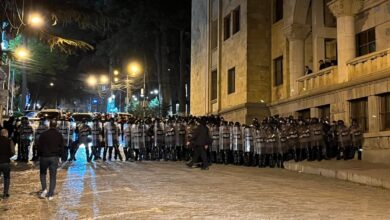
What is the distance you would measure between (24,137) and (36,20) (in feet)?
15.6

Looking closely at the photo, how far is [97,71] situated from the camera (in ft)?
216

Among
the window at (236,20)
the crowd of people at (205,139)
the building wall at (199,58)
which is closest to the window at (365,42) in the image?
the crowd of people at (205,139)

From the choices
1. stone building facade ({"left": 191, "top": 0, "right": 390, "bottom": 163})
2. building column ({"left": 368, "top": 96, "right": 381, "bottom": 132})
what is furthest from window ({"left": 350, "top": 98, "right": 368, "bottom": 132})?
building column ({"left": 368, "top": 96, "right": 381, "bottom": 132})

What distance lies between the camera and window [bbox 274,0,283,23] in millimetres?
28656

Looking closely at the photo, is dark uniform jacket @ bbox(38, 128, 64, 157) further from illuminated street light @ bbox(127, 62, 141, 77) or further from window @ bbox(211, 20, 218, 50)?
illuminated street light @ bbox(127, 62, 141, 77)

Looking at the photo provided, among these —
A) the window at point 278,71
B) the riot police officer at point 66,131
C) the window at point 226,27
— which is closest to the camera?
the riot police officer at point 66,131

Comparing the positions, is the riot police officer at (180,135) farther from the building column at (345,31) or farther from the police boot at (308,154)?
the building column at (345,31)

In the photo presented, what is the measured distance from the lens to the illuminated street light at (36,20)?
650 inches

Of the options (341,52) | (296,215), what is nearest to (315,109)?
(341,52)

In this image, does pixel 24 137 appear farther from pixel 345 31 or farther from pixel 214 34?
pixel 214 34

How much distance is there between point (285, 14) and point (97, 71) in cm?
4241

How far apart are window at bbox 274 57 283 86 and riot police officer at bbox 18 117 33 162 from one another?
588 inches

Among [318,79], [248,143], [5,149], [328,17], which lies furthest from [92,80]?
[5,149]

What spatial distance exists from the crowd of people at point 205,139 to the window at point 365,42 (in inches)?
184
